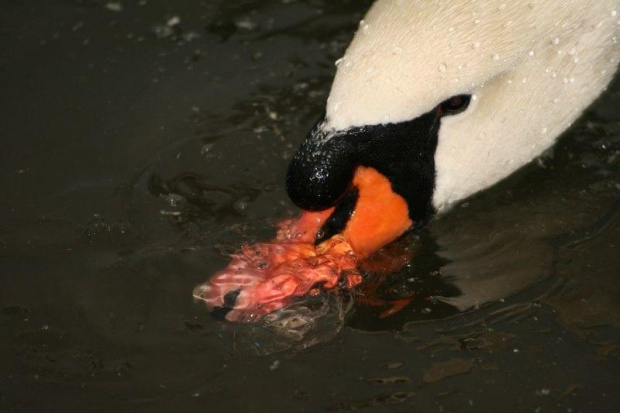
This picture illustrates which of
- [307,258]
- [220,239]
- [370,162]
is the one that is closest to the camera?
[370,162]

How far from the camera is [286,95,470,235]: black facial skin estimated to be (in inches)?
147

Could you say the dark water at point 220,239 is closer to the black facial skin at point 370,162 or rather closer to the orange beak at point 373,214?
the orange beak at point 373,214

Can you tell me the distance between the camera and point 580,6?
4086mm

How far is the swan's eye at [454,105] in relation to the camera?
3927 millimetres

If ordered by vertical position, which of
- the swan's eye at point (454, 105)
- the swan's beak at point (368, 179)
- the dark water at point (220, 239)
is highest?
the swan's eye at point (454, 105)

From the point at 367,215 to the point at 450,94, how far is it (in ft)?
1.93

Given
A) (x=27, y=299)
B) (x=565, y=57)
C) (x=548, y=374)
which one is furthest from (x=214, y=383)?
(x=565, y=57)

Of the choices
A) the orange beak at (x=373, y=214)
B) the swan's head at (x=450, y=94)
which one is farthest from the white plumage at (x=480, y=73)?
the orange beak at (x=373, y=214)

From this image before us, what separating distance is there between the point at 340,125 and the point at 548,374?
51.7 inches

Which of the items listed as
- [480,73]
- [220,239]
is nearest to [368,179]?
[480,73]

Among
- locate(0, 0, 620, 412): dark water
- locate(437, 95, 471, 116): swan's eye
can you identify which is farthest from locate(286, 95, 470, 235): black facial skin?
locate(0, 0, 620, 412): dark water

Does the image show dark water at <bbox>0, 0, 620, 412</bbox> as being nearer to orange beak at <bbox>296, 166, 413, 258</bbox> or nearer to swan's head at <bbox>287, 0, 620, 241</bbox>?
orange beak at <bbox>296, 166, 413, 258</bbox>

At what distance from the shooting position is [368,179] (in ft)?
12.8

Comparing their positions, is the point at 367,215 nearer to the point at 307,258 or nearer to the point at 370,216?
the point at 370,216
